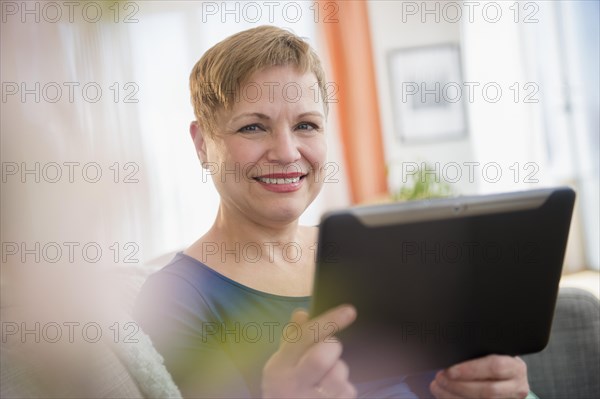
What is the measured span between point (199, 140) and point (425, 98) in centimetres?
311

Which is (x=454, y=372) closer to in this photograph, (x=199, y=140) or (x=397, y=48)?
(x=199, y=140)

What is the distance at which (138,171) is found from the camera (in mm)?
455

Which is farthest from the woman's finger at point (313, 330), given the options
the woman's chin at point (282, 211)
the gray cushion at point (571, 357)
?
the gray cushion at point (571, 357)

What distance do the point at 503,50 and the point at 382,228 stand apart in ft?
10.3

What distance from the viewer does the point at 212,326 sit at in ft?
2.32

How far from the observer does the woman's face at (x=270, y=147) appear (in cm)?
73

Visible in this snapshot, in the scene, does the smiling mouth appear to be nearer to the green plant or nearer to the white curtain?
the white curtain

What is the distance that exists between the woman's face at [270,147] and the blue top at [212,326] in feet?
0.34

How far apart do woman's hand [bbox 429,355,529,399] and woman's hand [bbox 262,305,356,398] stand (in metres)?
0.13

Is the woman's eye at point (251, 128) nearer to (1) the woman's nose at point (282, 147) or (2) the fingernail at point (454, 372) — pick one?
(1) the woman's nose at point (282, 147)

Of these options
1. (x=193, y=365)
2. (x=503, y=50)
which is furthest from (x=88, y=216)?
(x=503, y=50)

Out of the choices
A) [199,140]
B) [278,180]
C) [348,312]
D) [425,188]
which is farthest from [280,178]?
[425,188]

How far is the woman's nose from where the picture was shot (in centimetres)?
75

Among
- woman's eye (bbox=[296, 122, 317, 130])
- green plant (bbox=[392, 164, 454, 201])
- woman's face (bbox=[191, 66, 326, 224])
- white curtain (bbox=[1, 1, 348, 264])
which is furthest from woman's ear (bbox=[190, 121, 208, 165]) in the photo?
green plant (bbox=[392, 164, 454, 201])
